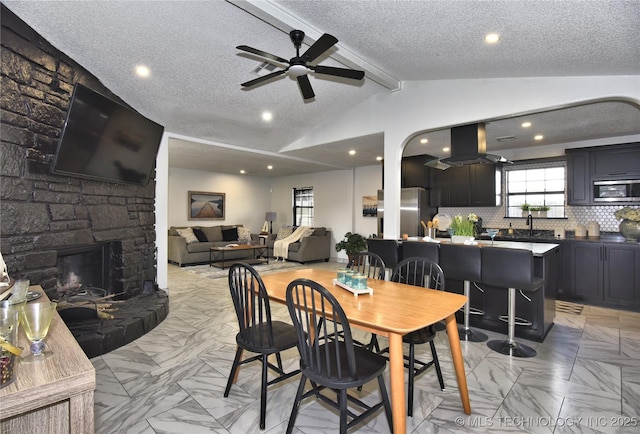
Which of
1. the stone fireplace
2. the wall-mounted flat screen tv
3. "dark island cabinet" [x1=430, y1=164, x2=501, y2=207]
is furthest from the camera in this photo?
"dark island cabinet" [x1=430, y1=164, x2=501, y2=207]

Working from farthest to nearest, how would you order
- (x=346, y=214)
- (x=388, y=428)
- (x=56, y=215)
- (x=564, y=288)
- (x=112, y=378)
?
(x=346, y=214) < (x=564, y=288) < (x=56, y=215) < (x=112, y=378) < (x=388, y=428)

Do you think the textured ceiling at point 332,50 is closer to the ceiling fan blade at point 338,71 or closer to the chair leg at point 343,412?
the ceiling fan blade at point 338,71

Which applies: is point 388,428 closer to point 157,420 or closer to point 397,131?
point 157,420

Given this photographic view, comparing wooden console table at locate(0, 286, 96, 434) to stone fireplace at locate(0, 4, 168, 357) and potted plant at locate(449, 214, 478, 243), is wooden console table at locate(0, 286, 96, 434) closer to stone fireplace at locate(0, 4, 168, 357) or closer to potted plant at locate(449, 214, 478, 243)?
stone fireplace at locate(0, 4, 168, 357)

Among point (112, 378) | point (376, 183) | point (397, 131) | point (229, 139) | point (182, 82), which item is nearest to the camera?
point (112, 378)

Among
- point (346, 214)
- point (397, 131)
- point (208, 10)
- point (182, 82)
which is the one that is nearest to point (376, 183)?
point (346, 214)

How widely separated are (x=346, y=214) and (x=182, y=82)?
18.6 feet

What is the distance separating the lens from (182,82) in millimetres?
4008

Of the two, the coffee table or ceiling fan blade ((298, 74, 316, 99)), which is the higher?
ceiling fan blade ((298, 74, 316, 99))

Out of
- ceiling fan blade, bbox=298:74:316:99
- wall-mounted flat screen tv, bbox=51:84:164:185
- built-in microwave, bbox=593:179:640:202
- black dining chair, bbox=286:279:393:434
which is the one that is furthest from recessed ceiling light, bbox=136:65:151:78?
built-in microwave, bbox=593:179:640:202

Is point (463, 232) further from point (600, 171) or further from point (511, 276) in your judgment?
point (600, 171)

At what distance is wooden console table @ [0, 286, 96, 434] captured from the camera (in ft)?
3.03

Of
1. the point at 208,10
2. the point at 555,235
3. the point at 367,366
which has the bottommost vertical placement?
the point at 367,366

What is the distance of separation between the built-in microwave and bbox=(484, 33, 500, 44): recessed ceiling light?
12.3 ft
